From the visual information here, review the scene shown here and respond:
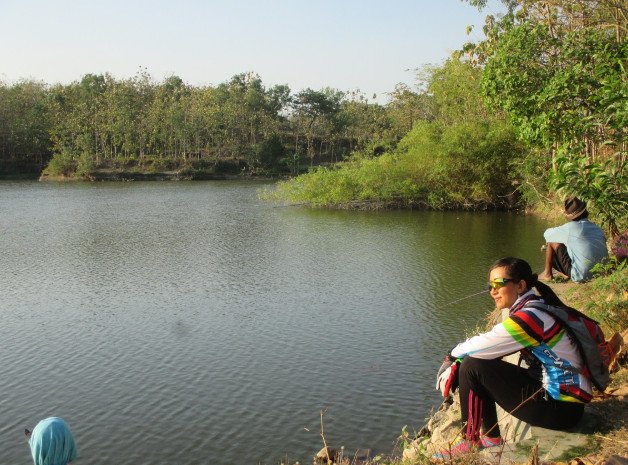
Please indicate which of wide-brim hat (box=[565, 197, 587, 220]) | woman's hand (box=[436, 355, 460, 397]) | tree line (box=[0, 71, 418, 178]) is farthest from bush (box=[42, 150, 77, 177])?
woman's hand (box=[436, 355, 460, 397])

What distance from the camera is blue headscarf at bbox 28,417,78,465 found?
374 centimetres

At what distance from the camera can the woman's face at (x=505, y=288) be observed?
404cm

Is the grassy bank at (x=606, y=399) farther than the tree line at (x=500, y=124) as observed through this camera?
No

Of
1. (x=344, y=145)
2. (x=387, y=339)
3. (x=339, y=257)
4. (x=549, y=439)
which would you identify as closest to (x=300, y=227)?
(x=339, y=257)

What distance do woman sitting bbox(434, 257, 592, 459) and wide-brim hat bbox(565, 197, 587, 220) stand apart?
376 cm

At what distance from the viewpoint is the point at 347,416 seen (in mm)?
7242

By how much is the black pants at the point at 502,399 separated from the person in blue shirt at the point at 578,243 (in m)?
3.64

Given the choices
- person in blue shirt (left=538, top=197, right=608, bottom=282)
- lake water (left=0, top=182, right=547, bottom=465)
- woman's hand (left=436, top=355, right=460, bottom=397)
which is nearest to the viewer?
woman's hand (left=436, top=355, right=460, bottom=397)

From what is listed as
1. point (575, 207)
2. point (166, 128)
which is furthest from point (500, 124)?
point (166, 128)

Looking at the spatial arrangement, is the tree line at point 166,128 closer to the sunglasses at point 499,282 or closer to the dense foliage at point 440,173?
the dense foliage at point 440,173

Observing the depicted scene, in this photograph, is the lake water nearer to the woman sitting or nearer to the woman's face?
the woman sitting

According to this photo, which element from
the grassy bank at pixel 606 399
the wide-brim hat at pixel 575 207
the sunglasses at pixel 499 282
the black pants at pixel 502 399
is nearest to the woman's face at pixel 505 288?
the sunglasses at pixel 499 282

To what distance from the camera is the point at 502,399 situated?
4.01 m

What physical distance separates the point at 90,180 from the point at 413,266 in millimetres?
45479
